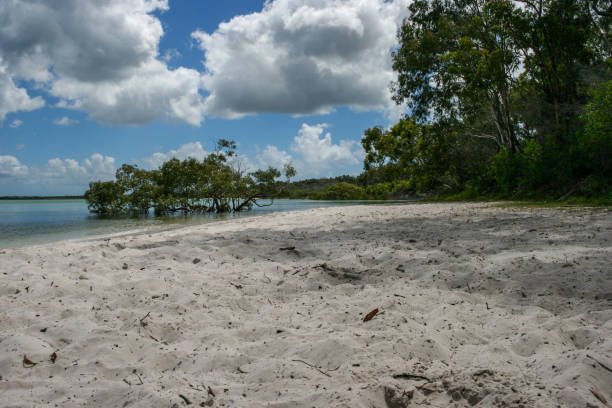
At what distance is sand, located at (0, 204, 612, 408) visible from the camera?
155 centimetres

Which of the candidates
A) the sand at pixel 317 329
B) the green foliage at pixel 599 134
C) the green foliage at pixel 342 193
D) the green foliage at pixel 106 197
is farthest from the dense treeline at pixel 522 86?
the green foliage at pixel 342 193

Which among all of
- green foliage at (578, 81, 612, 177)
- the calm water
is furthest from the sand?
green foliage at (578, 81, 612, 177)

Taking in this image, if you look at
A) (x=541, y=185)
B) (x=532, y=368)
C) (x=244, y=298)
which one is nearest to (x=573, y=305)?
(x=532, y=368)

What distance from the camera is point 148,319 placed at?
7.93 feet

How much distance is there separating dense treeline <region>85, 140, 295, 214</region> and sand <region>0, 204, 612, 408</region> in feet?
58.9

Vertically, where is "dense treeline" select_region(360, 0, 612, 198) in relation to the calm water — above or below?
above

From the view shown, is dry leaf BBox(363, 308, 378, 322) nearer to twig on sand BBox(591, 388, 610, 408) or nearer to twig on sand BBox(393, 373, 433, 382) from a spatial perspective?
twig on sand BBox(393, 373, 433, 382)

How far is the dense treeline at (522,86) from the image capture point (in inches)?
475

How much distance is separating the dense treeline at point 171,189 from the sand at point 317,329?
17.9 metres

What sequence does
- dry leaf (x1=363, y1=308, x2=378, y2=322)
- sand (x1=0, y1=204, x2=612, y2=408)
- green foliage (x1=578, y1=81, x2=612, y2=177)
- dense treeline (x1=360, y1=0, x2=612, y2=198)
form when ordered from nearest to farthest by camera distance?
sand (x1=0, y1=204, x2=612, y2=408) < dry leaf (x1=363, y1=308, x2=378, y2=322) < green foliage (x1=578, y1=81, x2=612, y2=177) < dense treeline (x1=360, y1=0, x2=612, y2=198)

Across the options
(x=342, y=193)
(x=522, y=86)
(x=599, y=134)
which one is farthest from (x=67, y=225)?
(x=342, y=193)

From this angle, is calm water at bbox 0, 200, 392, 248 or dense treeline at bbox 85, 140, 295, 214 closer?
calm water at bbox 0, 200, 392, 248

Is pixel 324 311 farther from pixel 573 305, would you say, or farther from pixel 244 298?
pixel 573 305

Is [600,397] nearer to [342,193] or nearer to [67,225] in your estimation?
[67,225]
